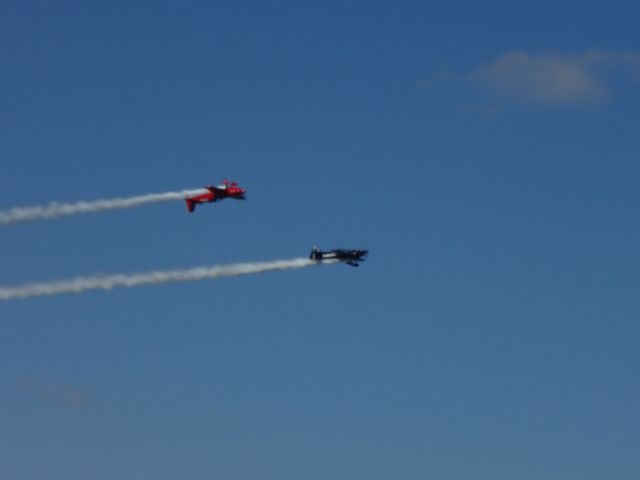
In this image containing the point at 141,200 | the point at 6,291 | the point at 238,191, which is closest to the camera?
the point at 6,291

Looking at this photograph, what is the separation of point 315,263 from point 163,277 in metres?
24.8

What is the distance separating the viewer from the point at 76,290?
167 metres

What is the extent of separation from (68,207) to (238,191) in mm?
28536

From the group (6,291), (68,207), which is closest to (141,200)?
(68,207)

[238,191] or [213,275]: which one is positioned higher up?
[238,191]

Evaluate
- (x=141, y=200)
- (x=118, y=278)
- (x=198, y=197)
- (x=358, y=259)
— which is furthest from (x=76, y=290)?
(x=358, y=259)

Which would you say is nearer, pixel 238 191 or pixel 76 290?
pixel 76 290

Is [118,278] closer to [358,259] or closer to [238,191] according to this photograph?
[238,191]

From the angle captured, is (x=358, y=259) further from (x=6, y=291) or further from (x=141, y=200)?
(x=6, y=291)

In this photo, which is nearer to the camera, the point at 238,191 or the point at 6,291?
the point at 6,291

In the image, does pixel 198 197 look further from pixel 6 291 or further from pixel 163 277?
pixel 6 291

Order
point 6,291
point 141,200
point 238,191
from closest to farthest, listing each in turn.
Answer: point 6,291 → point 141,200 → point 238,191

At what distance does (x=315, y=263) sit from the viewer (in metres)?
185

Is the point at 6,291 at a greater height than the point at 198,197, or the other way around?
the point at 198,197
